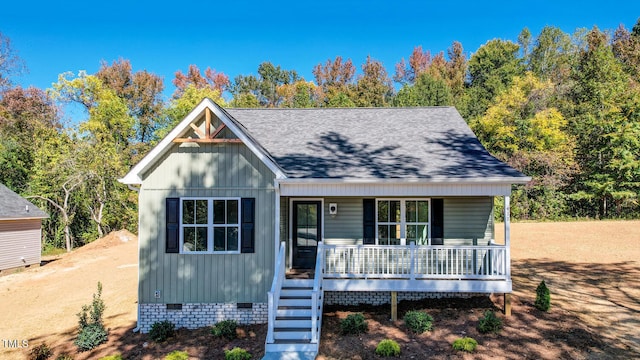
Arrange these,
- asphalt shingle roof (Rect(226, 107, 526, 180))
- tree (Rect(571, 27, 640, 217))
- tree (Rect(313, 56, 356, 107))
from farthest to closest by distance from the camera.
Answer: tree (Rect(313, 56, 356, 107)) → tree (Rect(571, 27, 640, 217)) → asphalt shingle roof (Rect(226, 107, 526, 180))

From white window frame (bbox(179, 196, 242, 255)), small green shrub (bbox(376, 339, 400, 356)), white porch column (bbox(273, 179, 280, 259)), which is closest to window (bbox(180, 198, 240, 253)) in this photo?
→ white window frame (bbox(179, 196, 242, 255))

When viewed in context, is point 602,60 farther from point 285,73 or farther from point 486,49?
point 285,73

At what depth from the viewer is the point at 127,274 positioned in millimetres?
18125

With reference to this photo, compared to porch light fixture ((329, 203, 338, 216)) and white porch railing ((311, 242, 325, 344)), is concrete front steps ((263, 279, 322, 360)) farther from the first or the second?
porch light fixture ((329, 203, 338, 216))

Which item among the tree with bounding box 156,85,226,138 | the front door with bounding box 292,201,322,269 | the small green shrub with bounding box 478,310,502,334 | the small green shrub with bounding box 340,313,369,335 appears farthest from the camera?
the tree with bounding box 156,85,226,138

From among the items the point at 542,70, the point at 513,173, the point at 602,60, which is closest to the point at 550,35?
the point at 542,70

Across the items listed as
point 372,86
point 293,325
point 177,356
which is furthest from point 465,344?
point 372,86

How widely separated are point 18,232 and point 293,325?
19350 millimetres

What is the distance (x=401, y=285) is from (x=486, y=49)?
39.5m

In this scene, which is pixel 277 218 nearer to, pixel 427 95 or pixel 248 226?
pixel 248 226

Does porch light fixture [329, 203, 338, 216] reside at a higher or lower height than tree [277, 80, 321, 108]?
lower

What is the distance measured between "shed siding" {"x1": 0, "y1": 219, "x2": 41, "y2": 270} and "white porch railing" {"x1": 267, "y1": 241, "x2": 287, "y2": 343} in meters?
18.0

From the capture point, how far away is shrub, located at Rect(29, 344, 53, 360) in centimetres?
982

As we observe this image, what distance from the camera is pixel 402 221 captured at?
480 inches
